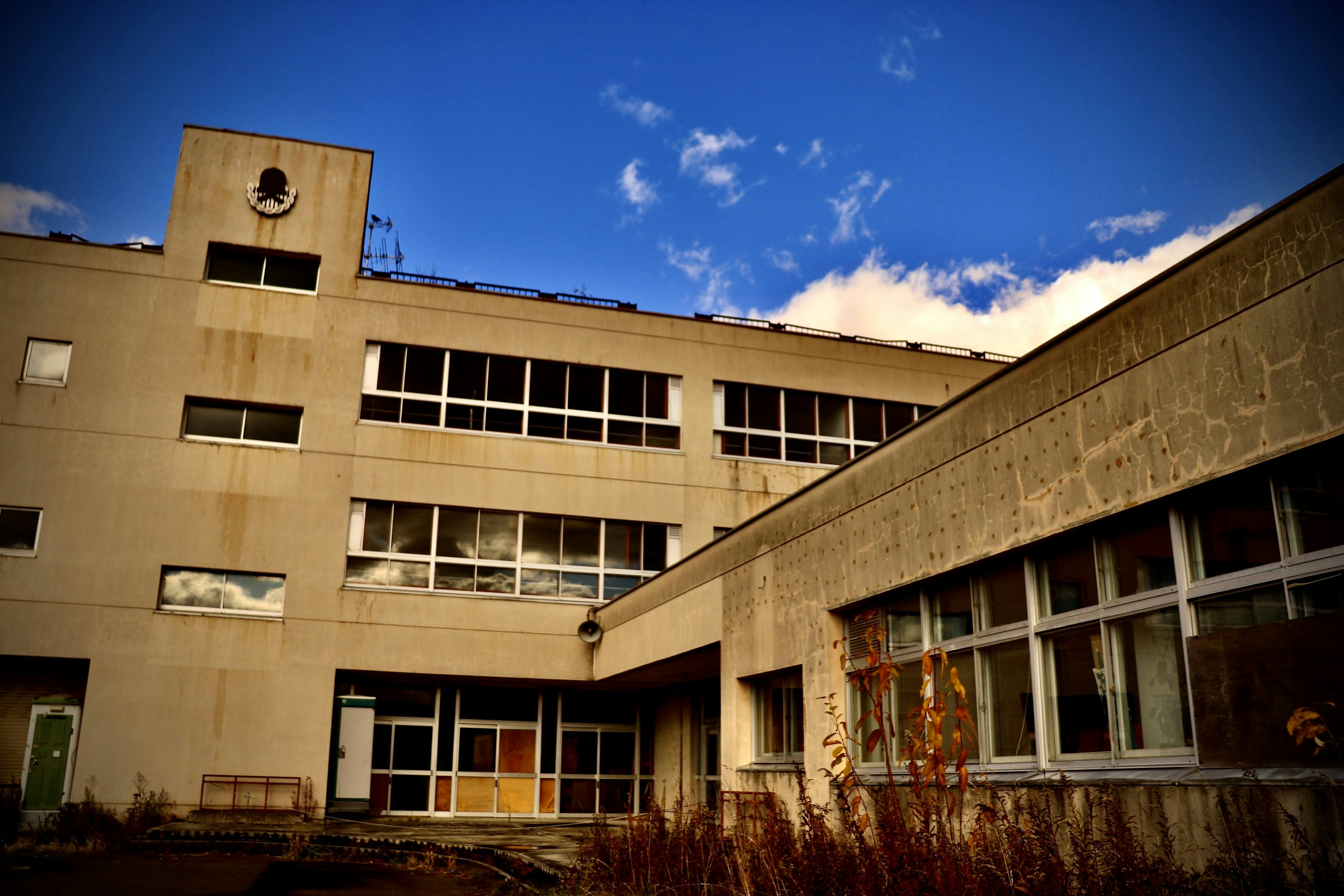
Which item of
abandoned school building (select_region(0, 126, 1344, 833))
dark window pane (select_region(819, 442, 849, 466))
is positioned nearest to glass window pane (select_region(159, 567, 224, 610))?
abandoned school building (select_region(0, 126, 1344, 833))

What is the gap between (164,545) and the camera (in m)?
19.5

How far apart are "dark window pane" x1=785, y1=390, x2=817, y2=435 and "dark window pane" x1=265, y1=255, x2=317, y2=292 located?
10.4 meters

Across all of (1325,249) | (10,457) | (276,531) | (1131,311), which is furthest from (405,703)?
(1325,249)

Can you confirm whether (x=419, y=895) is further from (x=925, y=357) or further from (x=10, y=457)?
(x=925, y=357)

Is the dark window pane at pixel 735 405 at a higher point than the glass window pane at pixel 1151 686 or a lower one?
higher

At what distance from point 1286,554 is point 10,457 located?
20539 mm

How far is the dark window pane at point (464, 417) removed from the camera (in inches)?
840

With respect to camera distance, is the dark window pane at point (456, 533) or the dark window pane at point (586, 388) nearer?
the dark window pane at point (456, 533)

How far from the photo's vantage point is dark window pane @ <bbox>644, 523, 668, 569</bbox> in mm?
21828

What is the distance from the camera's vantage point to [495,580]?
2091 cm

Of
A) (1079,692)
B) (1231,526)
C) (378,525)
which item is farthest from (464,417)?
(1231,526)

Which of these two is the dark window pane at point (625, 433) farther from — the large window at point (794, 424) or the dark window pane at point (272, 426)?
the dark window pane at point (272, 426)

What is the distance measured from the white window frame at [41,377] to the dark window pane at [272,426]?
332cm

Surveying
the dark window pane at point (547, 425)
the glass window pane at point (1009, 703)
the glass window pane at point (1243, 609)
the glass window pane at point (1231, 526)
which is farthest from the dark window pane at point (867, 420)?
the glass window pane at point (1243, 609)
